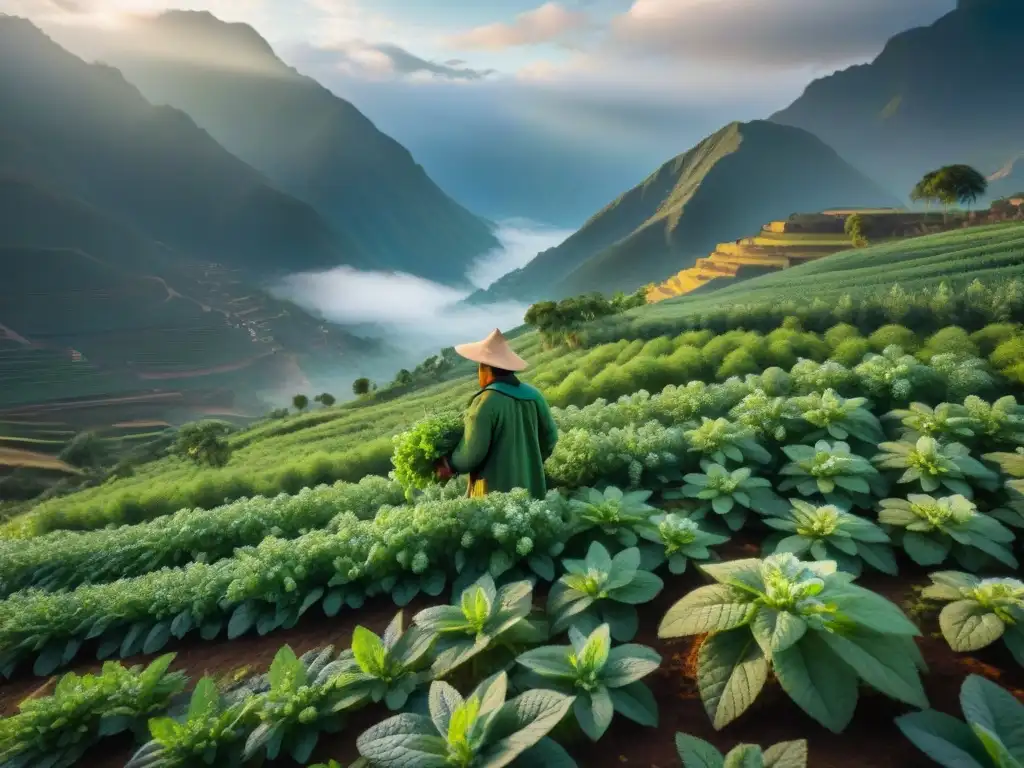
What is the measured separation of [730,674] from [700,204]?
164804 millimetres

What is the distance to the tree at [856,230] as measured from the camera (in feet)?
158

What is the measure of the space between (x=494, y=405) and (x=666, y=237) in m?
148

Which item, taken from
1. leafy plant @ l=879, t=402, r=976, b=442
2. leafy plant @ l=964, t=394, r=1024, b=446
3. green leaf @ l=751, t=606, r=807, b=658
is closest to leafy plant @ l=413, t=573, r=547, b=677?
green leaf @ l=751, t=606, r=807, b=658

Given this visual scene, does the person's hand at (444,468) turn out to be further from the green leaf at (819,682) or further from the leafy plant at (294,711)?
the green leaf at (819,682)

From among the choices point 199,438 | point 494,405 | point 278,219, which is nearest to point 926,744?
point 494,405

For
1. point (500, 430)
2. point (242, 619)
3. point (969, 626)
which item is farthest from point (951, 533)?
point (242, 619)

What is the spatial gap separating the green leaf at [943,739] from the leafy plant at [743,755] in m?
0.46

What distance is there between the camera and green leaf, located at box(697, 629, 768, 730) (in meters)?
2.38

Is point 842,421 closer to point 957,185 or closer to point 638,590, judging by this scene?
point 638,590

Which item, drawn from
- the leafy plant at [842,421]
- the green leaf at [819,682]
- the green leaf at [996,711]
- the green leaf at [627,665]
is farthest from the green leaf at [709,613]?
the leafy plant at [842,421]

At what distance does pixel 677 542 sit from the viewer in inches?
143

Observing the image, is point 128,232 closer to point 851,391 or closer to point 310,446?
point 310,446

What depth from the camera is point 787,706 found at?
2605 mm

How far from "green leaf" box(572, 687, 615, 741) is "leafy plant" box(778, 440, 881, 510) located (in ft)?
8.83
